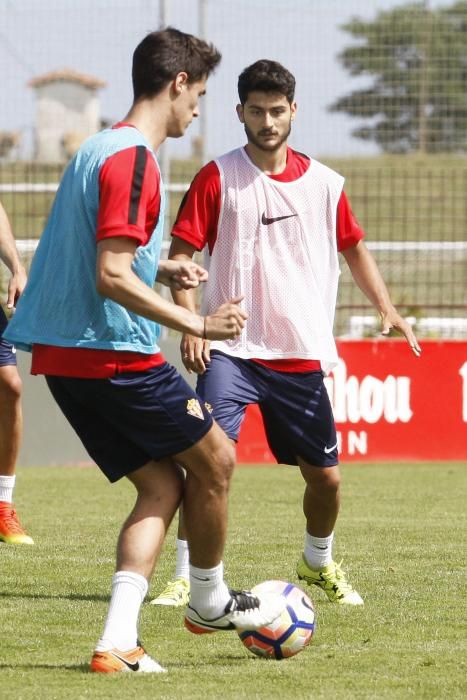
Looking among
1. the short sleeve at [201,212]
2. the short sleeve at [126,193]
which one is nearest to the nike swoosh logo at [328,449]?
the short sleeve at [201,212]

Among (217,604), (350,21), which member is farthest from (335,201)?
(350,21)

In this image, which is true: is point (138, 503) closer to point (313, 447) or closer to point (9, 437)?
point (313, 447)

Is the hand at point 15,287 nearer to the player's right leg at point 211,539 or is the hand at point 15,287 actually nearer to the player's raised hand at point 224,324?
the player's right leg at point 211,539

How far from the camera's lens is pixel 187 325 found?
446 centimetres

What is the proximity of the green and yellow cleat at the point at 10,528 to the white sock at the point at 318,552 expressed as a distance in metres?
2.15

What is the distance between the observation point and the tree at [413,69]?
15.4m

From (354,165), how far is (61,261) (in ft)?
48.5

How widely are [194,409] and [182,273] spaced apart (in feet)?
1.55

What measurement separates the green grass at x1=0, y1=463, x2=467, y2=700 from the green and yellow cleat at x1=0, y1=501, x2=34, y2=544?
4.7 inches

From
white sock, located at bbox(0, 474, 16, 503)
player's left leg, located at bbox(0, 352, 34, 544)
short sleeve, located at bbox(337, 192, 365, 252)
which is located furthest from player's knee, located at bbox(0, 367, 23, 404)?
short sleeve, located at bbox(337, 192, 365, 252)

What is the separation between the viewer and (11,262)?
291 inches

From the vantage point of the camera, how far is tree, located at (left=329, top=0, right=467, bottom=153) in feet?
50.4

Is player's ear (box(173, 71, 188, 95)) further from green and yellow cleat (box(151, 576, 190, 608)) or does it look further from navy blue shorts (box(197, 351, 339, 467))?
green and yellow cleat (box(151, 576, 190, 608))

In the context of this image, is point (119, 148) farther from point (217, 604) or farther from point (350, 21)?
point (350, 21)
